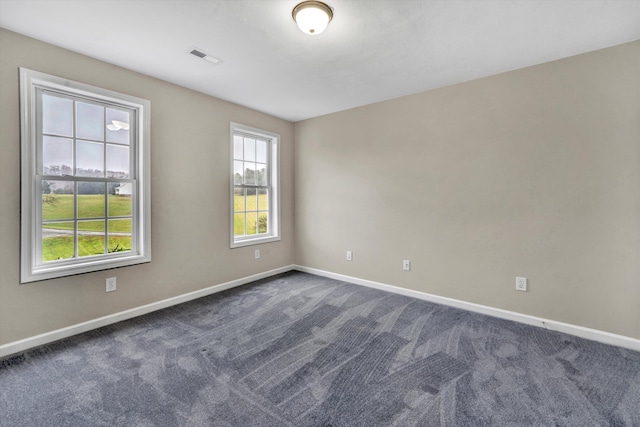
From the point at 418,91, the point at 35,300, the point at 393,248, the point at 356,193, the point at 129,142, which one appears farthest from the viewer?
the point at 356,193

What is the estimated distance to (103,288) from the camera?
8.85 feet

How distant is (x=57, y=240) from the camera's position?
251 cm

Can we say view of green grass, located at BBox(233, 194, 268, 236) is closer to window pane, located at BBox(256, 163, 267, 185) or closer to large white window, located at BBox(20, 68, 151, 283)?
window pane, located at BBox(256, 163, 267, 185)

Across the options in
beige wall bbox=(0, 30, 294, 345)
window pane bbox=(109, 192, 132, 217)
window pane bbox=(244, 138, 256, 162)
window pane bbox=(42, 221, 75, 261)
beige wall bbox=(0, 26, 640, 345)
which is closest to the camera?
beige wall bbox=(0, 30, 294, 345)

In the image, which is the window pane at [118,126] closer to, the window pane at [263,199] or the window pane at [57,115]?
the window pane at [57,115]

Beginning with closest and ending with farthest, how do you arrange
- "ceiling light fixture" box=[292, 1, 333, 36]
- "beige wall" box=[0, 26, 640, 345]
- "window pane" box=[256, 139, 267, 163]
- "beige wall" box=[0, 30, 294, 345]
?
"ceiling light fixture" box=[292, 1, 333, 36]
"beige wall" box=[0, 30, 294, 345]
"beige wall" box=[0, 26, 640, 345]
"window pane" box=[256, 139, 267, 163]

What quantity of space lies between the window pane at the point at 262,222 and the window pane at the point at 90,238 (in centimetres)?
204

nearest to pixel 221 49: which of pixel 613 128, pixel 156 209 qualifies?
pixel 156 209

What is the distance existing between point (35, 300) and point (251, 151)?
2.90m

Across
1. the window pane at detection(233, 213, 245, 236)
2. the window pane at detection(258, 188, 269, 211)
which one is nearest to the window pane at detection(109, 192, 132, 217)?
→ the window pane at detection(233, 213, 245, 236)

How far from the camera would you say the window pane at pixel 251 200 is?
4.24m

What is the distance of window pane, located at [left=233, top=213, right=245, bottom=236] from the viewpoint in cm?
404

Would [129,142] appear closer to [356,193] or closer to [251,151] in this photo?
[251,151]

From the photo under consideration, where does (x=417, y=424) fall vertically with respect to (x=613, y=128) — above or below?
below
